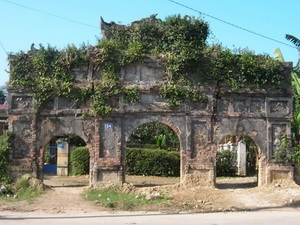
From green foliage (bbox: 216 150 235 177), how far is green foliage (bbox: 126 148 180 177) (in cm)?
247

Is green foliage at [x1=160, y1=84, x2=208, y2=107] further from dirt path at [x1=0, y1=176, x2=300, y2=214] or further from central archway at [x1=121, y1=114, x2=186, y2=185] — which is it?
dirt path at [x1=0, y1=176, x2=300, y2=214]

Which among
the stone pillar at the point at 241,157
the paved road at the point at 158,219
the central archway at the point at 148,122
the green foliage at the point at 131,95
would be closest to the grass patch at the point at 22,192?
the paved road at the point at 158,219

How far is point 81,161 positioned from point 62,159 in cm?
128

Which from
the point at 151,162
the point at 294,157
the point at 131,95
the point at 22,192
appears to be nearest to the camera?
the point at 22,192

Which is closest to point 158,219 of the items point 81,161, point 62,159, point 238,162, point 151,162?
point 81,161

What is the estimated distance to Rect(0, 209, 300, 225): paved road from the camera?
12.0 meters

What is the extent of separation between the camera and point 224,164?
27.0 m

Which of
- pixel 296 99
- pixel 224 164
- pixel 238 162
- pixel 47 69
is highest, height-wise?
pixel 47 69

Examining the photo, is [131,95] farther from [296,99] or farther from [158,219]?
[296,99]

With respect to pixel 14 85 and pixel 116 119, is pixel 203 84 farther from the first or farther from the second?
pixel 14 85

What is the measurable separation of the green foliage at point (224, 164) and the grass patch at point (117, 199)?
10.7 m

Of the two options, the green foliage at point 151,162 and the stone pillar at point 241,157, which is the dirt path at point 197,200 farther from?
the green foliage at point 151,162

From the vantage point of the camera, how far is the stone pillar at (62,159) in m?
25.7

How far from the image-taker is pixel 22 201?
52.0ft
